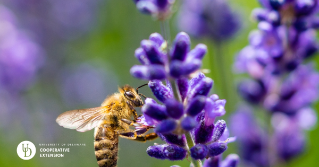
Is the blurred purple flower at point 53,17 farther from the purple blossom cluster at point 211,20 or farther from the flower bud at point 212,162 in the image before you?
the flower bud at point 212,162

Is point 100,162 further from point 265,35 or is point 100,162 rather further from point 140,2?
point 265,35

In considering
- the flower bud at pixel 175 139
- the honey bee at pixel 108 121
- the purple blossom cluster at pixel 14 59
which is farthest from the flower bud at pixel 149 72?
the purple blossom cluster at pixel 14 59

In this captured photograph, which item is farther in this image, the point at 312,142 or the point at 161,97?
the point at 312,142

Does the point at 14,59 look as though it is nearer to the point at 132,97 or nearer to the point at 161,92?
the point at 132,97

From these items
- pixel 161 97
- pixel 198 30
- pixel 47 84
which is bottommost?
pixel 161 97

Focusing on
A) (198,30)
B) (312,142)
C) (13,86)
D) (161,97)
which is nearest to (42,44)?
(13,86)

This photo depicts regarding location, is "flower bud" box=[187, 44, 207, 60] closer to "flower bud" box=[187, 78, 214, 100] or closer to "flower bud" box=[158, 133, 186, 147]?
"flower bud" box=[187, 78, 214, 100]

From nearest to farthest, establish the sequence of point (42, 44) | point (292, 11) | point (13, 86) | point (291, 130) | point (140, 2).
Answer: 1. point (140, 2)
2. point (292, 11)
3. point (291, 130)
4. point (13, 86)
5. point (42, 44)

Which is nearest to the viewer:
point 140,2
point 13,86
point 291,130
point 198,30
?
point 140,2

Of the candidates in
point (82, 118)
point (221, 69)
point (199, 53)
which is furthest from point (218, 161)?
point (221, 69)
